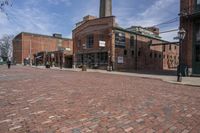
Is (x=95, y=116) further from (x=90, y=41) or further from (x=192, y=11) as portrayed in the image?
(x=90, y=41)

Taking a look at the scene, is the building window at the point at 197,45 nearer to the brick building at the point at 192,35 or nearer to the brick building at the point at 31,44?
the brick building at the point at 192,35

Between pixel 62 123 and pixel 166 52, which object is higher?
pixel 166 52

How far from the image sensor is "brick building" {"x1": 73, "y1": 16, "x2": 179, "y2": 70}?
35312mm

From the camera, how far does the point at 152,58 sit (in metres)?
46.8

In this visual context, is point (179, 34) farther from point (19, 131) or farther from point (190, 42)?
point (19, 131)

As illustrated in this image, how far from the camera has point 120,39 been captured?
120 ft

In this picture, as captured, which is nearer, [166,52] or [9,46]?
[166,52]

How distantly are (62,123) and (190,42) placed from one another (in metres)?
20.0

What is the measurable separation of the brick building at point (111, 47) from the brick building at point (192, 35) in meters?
14.8

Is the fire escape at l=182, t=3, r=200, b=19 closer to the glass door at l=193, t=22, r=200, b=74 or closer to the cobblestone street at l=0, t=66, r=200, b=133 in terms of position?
the glass door at l=193, t=22, r=200, b=74

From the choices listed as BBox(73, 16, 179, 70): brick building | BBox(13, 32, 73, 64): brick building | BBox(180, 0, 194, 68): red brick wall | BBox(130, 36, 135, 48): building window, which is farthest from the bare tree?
BBox(180, 0, 194, 68): red brick wall

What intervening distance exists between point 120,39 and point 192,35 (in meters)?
16.6

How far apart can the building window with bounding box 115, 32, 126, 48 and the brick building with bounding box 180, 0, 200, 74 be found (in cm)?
1548

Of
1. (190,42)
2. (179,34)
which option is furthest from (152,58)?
(179,34)
